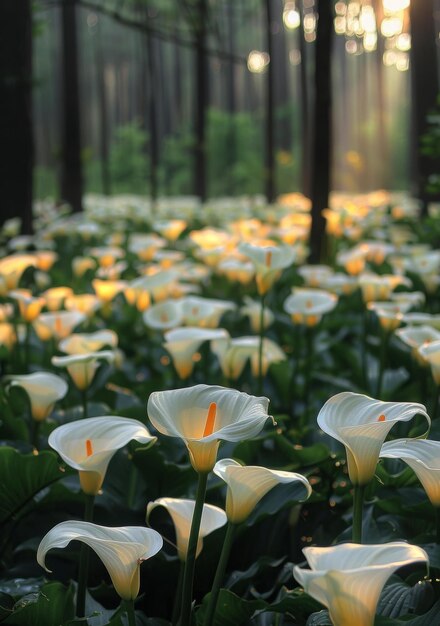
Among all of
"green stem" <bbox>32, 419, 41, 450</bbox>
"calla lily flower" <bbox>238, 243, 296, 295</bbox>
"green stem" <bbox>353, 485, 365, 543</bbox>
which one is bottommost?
"green stem" <bbox>32, 419, 41, 450</bbox>

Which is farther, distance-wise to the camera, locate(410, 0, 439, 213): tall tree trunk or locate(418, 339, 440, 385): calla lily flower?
locate(410, 0, 439, 213): tall tree trunk

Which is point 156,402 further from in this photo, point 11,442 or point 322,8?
point 322,8

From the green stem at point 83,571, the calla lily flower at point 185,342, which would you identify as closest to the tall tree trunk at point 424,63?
the calla lily flower at point 185,342

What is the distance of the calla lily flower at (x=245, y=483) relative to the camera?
1232mm

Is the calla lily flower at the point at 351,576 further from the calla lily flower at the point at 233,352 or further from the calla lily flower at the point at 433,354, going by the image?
the calla lily flower at the point at 233,352

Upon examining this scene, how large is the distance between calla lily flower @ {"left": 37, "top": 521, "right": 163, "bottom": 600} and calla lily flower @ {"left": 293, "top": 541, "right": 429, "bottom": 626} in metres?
0.28

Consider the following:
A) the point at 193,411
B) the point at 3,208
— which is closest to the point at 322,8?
the point at 3,208

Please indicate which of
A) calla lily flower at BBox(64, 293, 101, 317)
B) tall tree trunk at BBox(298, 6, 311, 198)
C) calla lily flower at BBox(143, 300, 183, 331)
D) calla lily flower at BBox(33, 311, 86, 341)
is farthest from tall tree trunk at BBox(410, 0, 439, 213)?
calla lily flower at BBox(33, 311, 86, 341)

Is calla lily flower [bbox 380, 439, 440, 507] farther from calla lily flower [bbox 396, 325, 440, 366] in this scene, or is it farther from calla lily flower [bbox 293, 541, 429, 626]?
calla lily flower [bbox 396, 325, 440, 366]

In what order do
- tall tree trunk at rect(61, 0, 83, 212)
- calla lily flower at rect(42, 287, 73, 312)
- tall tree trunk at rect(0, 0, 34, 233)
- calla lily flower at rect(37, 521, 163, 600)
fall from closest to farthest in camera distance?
calla lily flower at rect(37, 521, 163, 600) < calla lily flower at rect(42, 287, 73, 312) < tall tree trunk at rect(0, 0, 34, 233) < tall tree trunk at rect(61, 0, 83, 212)

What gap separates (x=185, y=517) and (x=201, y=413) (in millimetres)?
194

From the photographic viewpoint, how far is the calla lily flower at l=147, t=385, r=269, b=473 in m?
1.26

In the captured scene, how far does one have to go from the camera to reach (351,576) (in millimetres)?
958

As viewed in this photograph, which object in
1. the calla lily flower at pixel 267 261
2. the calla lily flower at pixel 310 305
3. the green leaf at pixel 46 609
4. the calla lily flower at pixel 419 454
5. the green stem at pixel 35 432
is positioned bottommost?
the green leaf at pixel 46 609
